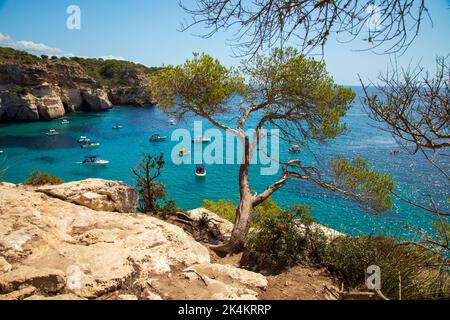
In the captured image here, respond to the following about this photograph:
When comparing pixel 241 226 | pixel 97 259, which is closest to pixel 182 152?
pixel 241 226

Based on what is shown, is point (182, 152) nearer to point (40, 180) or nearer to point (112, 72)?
point (40, 180)

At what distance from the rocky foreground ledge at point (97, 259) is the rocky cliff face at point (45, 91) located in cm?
3844

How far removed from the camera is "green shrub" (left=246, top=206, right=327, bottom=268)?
5.45 m

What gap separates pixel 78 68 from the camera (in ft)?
220

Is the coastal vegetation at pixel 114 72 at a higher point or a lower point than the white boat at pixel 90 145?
higher

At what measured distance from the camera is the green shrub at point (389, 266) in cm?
350

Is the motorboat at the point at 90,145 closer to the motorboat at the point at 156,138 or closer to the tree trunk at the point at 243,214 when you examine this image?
the motorboat at the point at 156,138

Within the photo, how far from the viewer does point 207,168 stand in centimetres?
3416

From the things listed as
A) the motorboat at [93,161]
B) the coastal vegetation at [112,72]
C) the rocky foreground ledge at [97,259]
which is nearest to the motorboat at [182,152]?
the motorboat at [93,161]

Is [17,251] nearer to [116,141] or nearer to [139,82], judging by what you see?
[116,141]

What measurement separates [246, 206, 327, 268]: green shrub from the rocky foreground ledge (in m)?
1.07

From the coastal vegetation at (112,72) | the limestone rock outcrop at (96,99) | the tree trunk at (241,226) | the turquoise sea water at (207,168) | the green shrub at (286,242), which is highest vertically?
the coastal vegetation at (112,72)

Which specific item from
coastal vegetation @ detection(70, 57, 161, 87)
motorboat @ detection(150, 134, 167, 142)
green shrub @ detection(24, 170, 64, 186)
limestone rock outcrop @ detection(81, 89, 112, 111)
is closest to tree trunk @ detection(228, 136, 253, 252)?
green shrub @ detection(24, 170, 64, 186)
